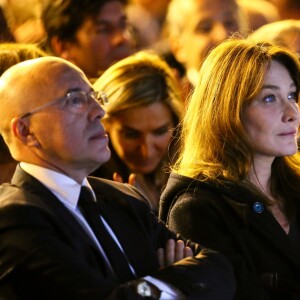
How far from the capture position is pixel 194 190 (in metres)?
4.08

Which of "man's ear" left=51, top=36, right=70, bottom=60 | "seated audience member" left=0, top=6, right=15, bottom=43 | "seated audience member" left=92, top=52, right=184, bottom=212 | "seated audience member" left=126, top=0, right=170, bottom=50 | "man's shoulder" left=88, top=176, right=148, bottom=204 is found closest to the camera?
"man's shoulder" left=88, top=176, right=148, bottom=204

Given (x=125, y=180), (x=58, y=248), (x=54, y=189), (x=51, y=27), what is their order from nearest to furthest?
(x=58, y=248) < (x=54, y=189) < (x=125, y=180) < (x=51, y=27)

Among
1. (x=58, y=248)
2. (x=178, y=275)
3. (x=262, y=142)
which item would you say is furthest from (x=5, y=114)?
(x=262, y=142)

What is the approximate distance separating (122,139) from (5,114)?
1678 millimetres

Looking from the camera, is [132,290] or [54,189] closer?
[132,290]

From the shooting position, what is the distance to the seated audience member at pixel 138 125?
5.14 metres

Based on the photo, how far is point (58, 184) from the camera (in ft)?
11.3

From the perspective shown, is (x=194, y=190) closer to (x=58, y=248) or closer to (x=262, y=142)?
(x=262, y=142)

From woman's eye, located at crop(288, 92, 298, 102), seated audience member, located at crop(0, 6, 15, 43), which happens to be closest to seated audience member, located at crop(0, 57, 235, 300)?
woman's eye, located at crop(288, 92, 298, 102)

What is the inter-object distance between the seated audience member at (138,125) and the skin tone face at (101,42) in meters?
0.65

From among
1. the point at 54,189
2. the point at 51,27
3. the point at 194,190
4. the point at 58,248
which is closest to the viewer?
the point at 58,248

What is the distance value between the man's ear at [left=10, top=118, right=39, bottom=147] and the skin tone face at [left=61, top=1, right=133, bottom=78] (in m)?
2.32

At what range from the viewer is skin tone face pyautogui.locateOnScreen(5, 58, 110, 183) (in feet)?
11.5

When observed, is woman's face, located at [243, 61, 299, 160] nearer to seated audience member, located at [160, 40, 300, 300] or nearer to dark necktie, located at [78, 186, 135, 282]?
seated audience member, located at [160, 40, 300, 300]
